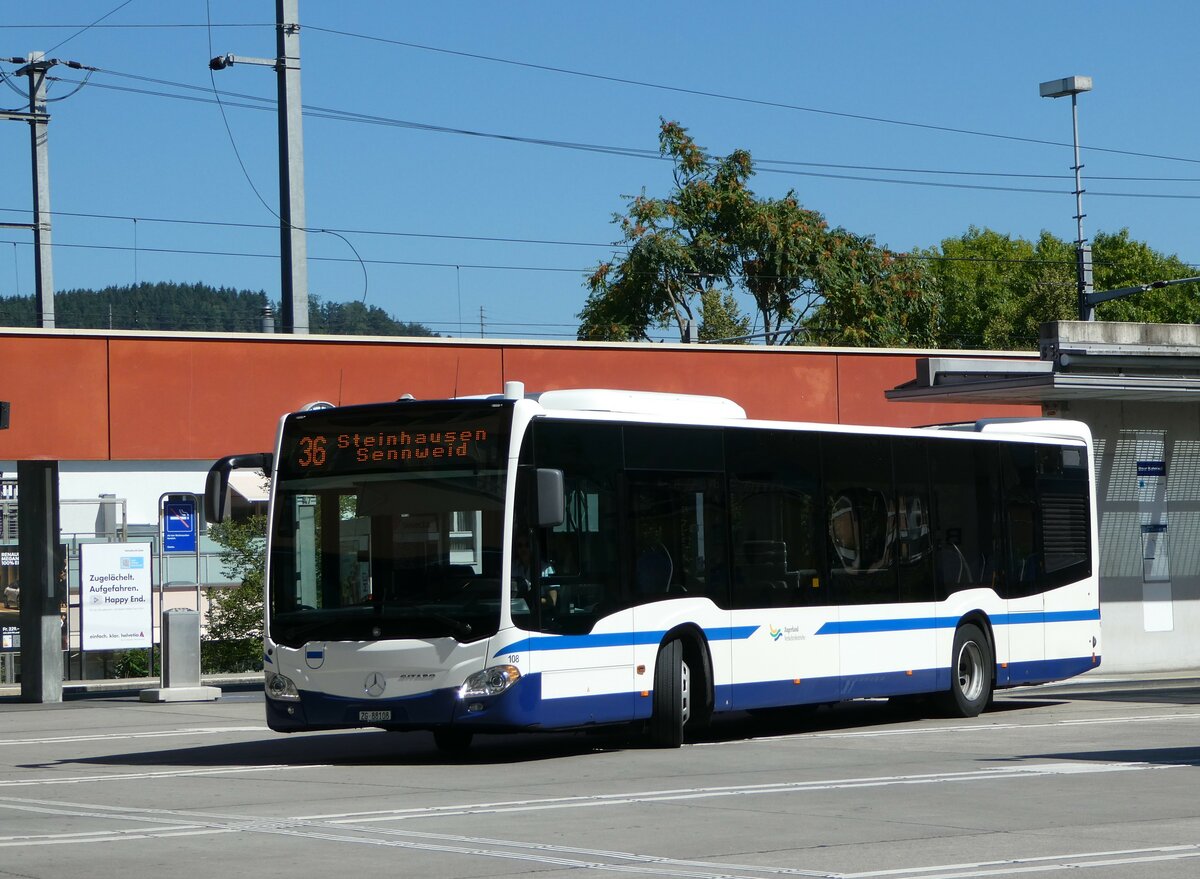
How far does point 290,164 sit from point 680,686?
1348cm

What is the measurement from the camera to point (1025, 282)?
319ft

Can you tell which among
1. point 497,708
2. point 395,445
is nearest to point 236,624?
point 395,445

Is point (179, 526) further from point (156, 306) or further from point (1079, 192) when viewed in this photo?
point (156, 306)

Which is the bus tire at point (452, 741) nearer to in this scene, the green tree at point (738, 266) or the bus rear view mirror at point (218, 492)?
the bus rear view mirror at point (218, 492)

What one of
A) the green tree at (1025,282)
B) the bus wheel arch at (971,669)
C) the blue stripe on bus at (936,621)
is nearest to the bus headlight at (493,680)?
the blue stripe on bus at (936,621)

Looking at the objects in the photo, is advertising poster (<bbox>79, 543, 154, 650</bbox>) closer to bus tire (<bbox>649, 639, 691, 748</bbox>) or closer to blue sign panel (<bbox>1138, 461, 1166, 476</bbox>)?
bus tire (<bbox>649, 639, 691, 748</bbox>)

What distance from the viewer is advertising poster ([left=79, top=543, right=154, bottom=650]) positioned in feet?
89.1

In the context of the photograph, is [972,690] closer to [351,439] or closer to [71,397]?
[351,439]

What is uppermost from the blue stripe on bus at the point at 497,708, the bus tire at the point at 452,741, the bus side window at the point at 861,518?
the bus side window at the point at 861,518

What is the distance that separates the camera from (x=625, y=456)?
15.4 metres

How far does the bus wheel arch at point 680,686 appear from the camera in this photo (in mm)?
15484

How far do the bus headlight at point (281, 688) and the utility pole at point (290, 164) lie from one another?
11567 millimetres

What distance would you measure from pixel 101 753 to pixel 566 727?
15.2 feet

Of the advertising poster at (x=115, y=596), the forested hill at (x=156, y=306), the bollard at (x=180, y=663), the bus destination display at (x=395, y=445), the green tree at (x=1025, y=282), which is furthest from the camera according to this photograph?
the forested hill at (x=156, y=306)
